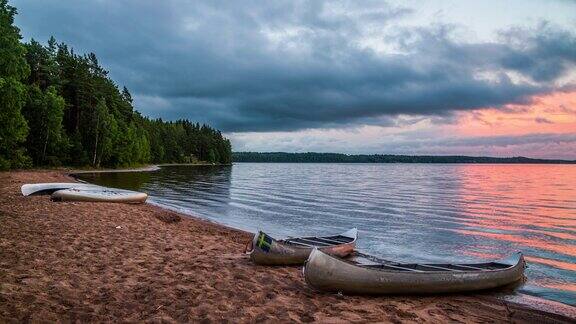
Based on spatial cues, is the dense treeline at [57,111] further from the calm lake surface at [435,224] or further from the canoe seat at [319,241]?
the canoe seat at [319,241]

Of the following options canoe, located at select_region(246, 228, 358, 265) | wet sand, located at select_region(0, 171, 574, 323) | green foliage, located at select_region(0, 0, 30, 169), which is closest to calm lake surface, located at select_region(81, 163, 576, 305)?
canoe, located at select_region(246, 228, 358, 265)

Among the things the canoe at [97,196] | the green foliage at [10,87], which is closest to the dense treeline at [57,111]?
the green foliage at [10,87]

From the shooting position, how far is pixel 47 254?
11172mm

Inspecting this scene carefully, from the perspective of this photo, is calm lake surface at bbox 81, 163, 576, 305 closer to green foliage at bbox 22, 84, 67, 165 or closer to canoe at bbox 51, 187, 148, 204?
canoe at bbox 51, 187, 148, 204

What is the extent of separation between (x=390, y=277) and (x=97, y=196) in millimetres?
21081

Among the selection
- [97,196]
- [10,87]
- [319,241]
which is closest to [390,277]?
[319,241]

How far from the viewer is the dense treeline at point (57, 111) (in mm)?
39656

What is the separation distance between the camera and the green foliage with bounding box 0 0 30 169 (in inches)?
1352

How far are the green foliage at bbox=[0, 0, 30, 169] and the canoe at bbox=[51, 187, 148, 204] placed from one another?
12.3 meters

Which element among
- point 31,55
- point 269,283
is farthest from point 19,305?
point 31,55

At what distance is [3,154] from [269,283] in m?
52.9

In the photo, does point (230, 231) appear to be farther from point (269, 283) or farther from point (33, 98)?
point (33, 98)

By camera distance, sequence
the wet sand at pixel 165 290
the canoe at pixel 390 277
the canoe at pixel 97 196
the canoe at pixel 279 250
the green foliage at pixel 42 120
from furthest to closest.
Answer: the green foliage at pixel 42 120 < the canoe at pixel 97 196 < the canoe at pixel 279 250 < the canoe at pixel 390 277 < the wet sand at pixel 165 290

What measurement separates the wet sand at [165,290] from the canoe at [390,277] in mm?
274
